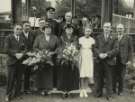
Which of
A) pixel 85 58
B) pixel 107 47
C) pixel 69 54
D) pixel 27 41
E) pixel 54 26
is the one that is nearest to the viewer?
pixel 69 54

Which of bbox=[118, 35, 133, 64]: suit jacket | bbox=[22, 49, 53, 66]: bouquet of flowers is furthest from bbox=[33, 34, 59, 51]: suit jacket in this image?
bbox=[118, 35, 133, 64]: suit jacket

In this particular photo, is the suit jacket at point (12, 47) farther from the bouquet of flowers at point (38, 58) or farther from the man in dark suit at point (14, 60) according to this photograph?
the bouquet of flowers at point (38, 58)

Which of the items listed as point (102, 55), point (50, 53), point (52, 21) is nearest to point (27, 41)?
point (50, 53)

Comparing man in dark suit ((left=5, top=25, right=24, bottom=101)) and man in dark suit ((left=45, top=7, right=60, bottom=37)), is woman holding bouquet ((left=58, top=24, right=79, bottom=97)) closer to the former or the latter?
man in dark suit ((left=45, top=7, right=60, bottom=37))

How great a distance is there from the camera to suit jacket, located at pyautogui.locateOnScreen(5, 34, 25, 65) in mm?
10297

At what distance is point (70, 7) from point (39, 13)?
1.10 meters

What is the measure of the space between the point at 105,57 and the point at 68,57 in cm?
95

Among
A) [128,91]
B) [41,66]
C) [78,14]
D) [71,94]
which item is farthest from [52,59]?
[78,14]

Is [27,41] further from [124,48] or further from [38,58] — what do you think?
[124,48]

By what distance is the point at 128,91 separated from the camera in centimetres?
1138

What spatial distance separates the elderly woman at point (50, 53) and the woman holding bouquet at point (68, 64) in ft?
0.77

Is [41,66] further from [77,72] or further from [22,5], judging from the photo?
[22,5]

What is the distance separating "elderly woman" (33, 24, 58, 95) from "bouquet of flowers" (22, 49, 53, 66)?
90 millimetres

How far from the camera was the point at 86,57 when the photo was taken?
35.3 feet
